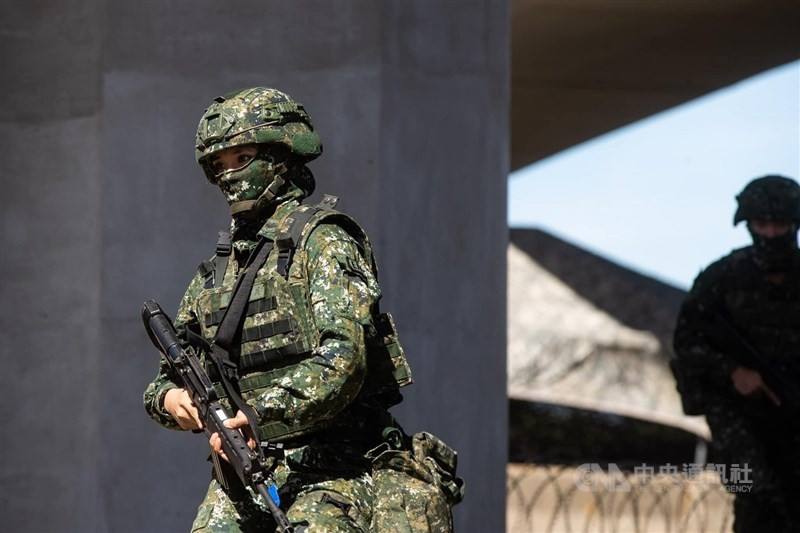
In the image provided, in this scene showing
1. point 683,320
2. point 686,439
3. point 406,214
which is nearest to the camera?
point 406,214

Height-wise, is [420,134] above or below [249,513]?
above

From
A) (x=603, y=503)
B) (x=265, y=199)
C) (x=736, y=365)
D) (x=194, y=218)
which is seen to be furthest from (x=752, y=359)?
(x=603, y=503)

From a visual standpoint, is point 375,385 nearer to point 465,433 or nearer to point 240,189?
point 240,189

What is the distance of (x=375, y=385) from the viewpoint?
4.78m

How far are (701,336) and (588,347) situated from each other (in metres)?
10.6

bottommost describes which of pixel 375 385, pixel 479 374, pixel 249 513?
pixel 249 513

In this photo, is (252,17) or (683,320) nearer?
(252,17)

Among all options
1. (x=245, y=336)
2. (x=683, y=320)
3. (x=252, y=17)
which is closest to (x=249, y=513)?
(x=245, y=336)

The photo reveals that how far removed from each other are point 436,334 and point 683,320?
213 centimetres

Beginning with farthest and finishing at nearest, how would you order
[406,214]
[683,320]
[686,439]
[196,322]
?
[686,439]
[683,320]
[406,214]
[196,322]

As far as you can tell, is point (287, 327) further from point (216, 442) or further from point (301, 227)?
point (216, 442)

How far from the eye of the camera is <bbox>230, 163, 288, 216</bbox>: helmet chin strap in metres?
4.85

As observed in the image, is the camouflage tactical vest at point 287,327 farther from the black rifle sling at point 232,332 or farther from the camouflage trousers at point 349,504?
the camouflage trousers at point 349,504

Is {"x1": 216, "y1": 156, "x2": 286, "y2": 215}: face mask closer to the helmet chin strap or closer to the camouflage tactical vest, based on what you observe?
the helmet chin strap
